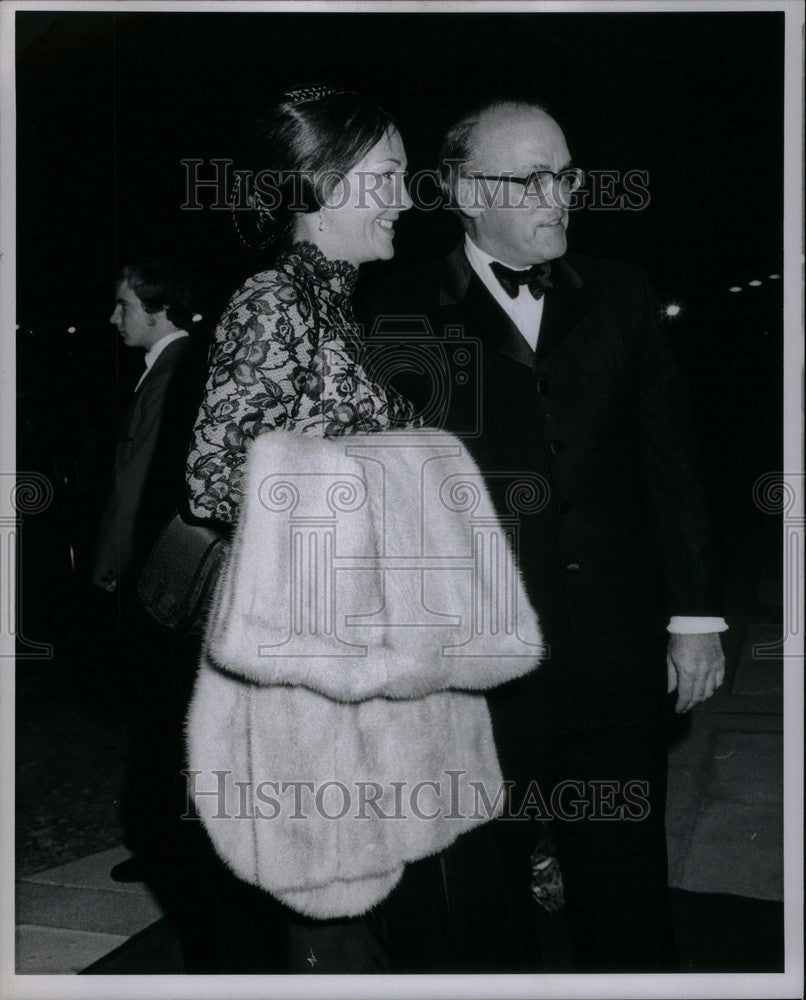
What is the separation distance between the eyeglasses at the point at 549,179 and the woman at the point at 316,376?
0.21 meters

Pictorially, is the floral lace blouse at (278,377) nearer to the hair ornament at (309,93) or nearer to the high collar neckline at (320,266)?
the high collar neckline at (320,266)

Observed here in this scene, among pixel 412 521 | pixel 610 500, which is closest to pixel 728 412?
pixel 610 500

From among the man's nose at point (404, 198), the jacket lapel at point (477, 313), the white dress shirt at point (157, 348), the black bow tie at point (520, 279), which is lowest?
the white dress shirt at point (157, 348)

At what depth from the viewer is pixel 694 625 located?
2227 millimetres

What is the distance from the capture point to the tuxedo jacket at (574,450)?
2186mm

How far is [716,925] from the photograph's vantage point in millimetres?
2324

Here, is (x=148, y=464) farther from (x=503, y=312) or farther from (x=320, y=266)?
(x=503, y=312)
